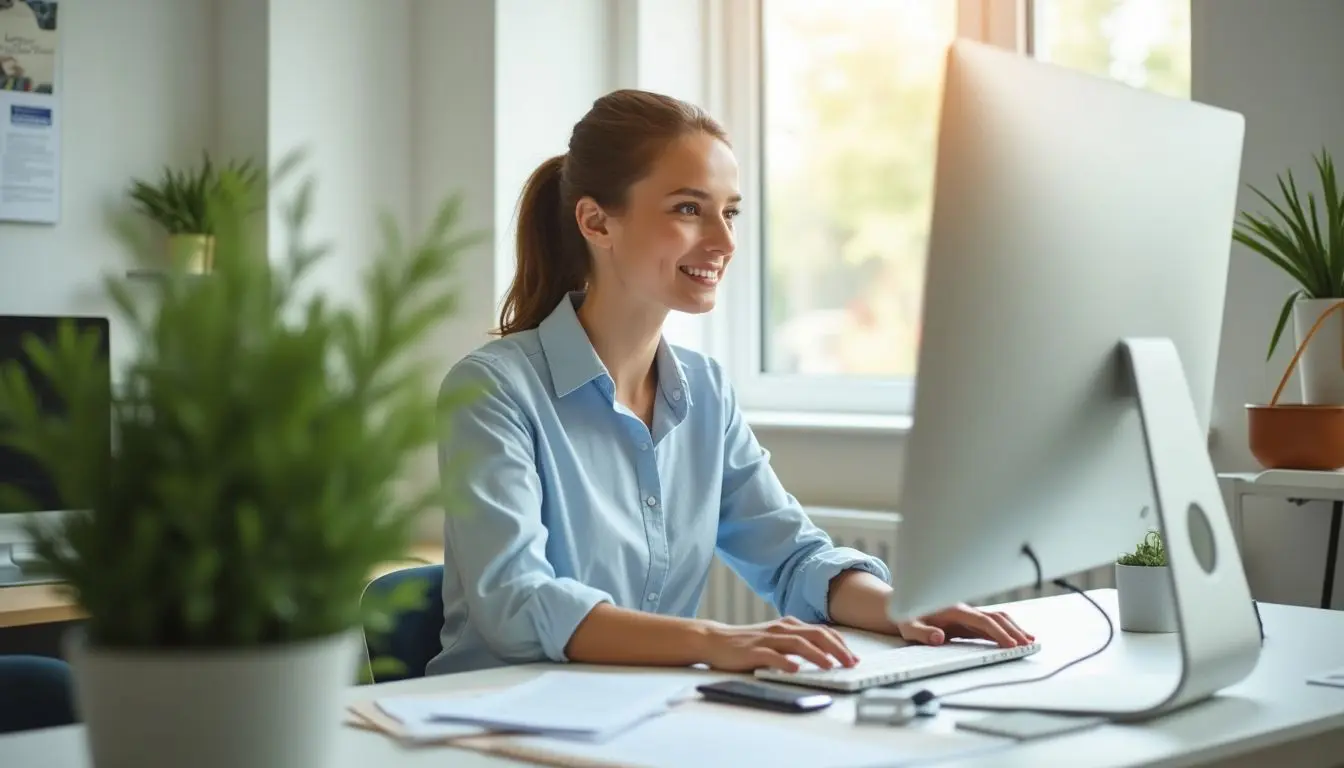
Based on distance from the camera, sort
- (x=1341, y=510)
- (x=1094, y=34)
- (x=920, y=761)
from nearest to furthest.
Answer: (x=920, y=761), (x=1341, y=510), (x=1094, y=34)

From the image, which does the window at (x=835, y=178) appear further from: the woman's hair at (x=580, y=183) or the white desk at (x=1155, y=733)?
the white desk at (x=1155, y=733)

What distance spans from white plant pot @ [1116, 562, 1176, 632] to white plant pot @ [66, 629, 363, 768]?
1089mm

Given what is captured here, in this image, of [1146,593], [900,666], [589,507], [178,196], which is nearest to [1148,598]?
[1146,593]

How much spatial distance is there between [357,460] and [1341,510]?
2.03 m

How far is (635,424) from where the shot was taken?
1871mm

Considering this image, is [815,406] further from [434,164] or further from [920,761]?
[920,761]

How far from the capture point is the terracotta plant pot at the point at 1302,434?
2193 mm

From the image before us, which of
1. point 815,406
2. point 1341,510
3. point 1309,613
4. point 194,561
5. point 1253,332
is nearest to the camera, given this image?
point 194,561

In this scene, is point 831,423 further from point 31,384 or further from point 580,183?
point 31,384

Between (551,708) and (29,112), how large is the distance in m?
2.59

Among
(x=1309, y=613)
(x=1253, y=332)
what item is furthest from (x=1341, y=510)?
(x=1309, y=613)

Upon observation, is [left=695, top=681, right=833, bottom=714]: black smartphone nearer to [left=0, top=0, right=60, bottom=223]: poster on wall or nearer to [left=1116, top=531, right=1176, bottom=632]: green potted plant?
[left=1116, top=531, right=1176, bottom=632]: green potted plant

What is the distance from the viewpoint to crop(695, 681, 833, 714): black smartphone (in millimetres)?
1235

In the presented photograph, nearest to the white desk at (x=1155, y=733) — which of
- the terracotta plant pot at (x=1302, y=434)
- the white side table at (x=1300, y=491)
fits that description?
the white side table at (x=1300, y=491)
